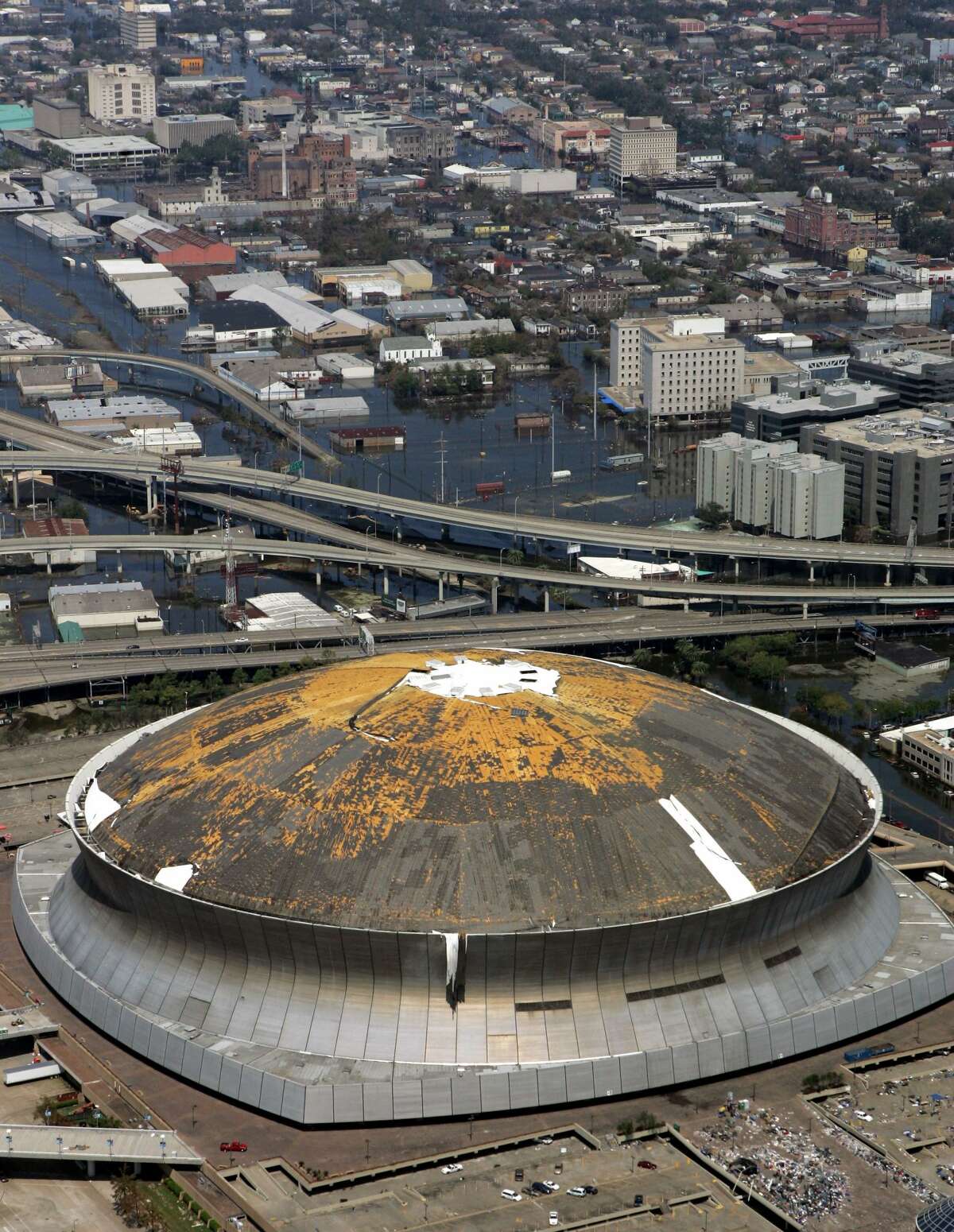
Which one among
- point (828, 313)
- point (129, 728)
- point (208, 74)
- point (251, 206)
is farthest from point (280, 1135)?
point (208, 74)

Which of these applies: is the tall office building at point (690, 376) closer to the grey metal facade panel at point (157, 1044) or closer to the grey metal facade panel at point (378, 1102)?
the grey metal facade panel at point (157, 1044)

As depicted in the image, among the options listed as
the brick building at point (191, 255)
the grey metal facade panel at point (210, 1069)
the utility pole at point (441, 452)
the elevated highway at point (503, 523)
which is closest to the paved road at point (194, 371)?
the utility pole at point (441, 452)

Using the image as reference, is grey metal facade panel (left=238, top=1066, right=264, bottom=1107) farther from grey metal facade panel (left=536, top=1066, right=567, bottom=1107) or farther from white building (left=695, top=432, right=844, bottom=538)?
white building (left=695, top=432, right=844, bottom=538)

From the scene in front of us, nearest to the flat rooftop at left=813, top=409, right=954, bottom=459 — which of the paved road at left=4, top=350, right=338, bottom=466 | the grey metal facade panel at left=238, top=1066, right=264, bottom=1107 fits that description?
the paved road at left=4, top=350, right=338, bottom=466

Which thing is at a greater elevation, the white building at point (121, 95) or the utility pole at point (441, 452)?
the white building at point (121, 95)

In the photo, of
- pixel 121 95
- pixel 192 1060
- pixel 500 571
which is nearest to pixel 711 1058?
pixel 192 1060
